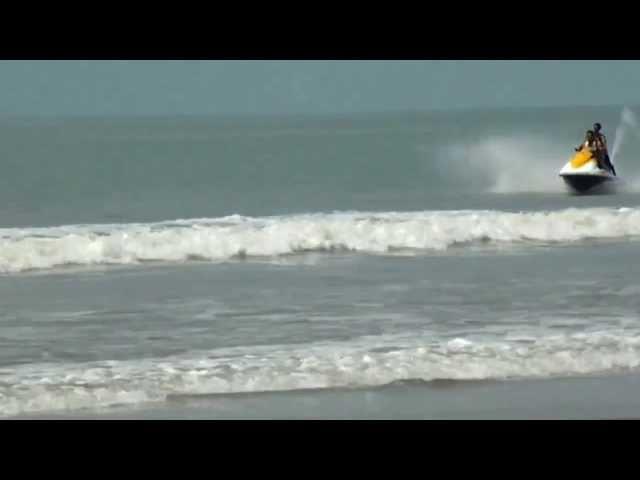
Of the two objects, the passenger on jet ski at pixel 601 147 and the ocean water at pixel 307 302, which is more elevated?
the passenger on jet ski at pixel 601 147

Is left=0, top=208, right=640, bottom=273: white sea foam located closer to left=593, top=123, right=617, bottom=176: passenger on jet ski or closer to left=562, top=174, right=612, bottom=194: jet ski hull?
left=593, top=123, right=617, bottom=176: passenger on jet ski

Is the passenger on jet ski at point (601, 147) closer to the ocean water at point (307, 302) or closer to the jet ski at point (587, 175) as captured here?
the jet ski at point (587, 175)

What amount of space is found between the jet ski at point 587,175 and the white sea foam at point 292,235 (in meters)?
4.91

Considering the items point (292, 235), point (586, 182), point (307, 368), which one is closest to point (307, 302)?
point (307, 368)

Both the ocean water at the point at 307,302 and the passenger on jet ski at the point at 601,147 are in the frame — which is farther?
the passenger on jet ski at the point at 601,147

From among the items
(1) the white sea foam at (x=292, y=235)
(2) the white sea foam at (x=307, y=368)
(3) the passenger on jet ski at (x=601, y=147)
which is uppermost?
(3) the passenger on jet ski at (x=601, y=147)

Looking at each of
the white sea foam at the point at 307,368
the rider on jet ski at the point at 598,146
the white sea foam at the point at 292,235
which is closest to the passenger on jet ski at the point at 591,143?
the rider on jet ski at the point at 598,146

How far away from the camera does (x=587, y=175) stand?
24.3 meters

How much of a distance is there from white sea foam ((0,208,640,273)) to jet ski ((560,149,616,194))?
193 inches

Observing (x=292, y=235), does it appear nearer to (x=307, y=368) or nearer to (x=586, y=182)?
(x=307, y=368)

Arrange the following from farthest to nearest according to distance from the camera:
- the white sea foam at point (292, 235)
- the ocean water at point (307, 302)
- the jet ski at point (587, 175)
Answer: the jet ski at point (587, 175) < the white sea foam at point (292, 235) < the ocean water at point (307, 302)

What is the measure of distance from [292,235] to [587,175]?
8.65 metres

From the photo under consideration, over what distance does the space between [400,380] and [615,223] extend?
10.0 m

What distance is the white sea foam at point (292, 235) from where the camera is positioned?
16.5 m
